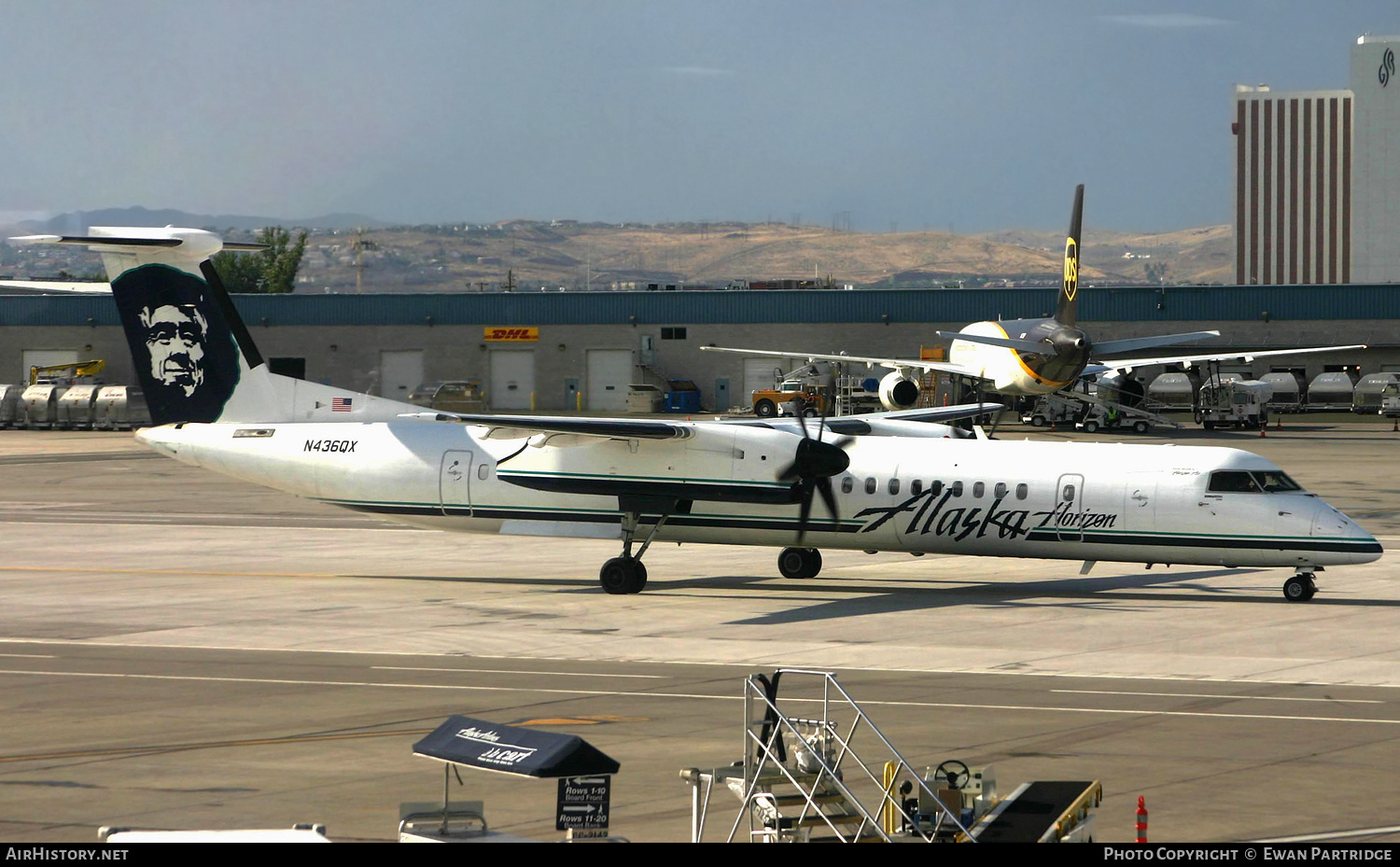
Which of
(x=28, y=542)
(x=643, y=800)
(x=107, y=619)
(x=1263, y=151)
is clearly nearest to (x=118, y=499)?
(x=28, y=542)

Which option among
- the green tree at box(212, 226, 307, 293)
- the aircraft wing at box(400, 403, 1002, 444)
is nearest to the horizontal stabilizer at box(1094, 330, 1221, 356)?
the aircraft wing at box(400, 403, 1002, 444)

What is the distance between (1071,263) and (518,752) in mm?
48691

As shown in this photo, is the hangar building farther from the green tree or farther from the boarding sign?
the boarding sign

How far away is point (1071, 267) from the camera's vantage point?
54.6 meters

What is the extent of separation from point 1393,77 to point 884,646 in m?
166

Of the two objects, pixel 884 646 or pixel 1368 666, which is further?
pixel 884 646

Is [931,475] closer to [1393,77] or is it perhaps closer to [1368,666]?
[1368,666]

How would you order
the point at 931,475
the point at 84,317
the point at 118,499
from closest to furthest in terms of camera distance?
the point at 931,475, the point at 118,499, the point at 84,317

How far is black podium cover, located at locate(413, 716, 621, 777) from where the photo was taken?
27.8 ft

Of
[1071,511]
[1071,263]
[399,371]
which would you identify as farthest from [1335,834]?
[399,371]

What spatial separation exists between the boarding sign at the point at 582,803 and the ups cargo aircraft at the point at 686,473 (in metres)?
16.2
